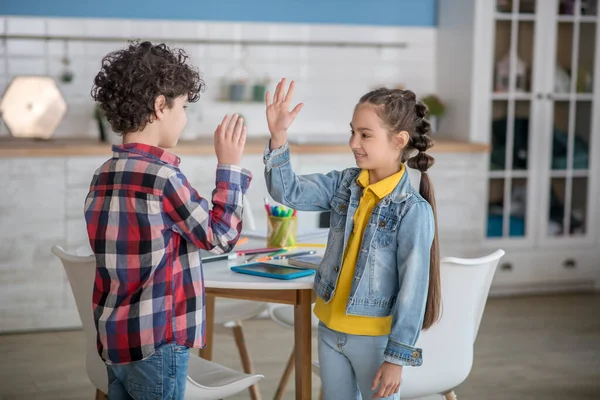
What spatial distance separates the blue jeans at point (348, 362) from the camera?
6.42 ft

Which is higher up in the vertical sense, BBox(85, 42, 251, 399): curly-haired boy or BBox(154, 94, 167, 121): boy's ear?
BBox(154, 94, 167, 121): boy's ear

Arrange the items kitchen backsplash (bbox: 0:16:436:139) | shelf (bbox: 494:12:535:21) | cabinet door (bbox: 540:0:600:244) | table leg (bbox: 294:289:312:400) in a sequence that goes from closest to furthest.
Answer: table leg (bbox: 294:289:312:400) → kitchen backsplash (bbox: 0:16:436:139) → shelf (bbox: 494:12:535:21) → cabinet door (bbox: 540:0:600:244)

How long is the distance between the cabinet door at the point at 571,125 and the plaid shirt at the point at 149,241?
346 cm

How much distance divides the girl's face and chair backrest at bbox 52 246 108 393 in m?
0.74

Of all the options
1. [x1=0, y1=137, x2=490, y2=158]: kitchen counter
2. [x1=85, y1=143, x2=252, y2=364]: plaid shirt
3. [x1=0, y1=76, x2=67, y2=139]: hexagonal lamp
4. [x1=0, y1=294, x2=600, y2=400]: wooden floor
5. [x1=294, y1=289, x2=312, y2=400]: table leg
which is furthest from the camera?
[x1=0, y1=76, x2=67, y2=139]: hexagonal lamp

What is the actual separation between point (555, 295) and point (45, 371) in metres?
2.89

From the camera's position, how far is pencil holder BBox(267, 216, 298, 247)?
8.71ft

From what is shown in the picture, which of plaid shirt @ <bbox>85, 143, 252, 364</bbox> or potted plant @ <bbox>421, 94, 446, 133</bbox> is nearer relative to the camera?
plaid shirt @ <bbox>85, 143, 252, 364</bbox>

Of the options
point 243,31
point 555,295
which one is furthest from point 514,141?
point 243,31

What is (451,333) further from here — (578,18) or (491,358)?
(578,18)

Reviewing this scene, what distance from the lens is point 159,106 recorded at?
1.74 metres

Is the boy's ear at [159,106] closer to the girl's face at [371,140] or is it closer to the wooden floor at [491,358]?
the girl's face at [371,140]

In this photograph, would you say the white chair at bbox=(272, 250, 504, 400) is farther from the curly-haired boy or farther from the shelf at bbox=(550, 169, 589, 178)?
the shelf at bbox=(550, 169, 589, 178)

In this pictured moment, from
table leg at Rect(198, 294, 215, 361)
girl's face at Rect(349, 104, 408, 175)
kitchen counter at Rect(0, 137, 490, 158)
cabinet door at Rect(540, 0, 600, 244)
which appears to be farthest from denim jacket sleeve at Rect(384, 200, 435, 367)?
cabinet door at Rect(540, 0, 600, 244)
